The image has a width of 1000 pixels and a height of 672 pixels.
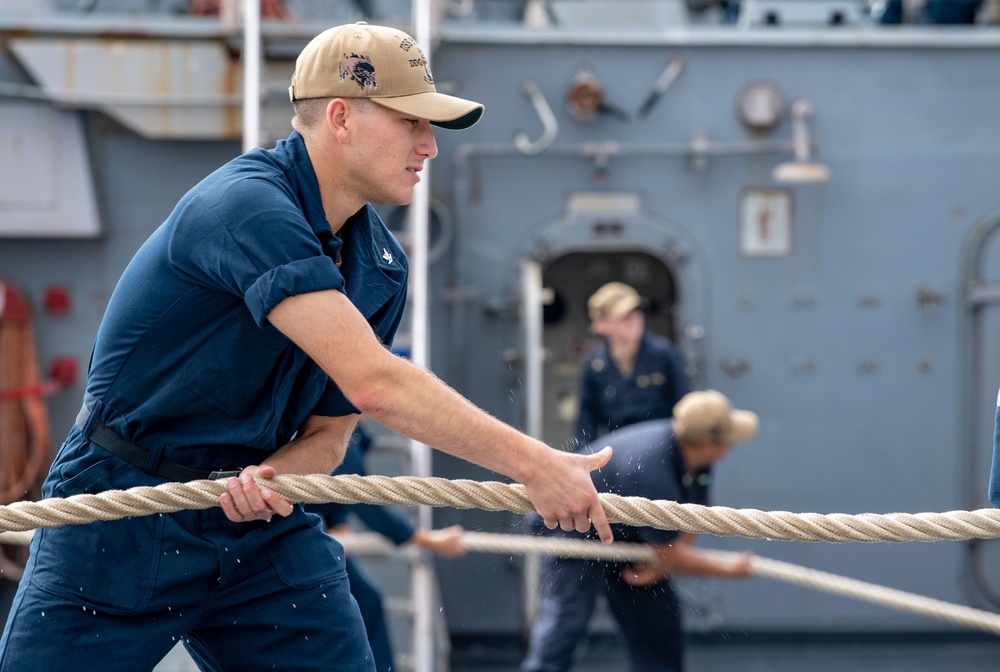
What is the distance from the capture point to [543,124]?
20.2 feet

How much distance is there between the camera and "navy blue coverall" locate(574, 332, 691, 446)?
572 centimetres

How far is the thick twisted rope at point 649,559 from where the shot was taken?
Result: 14.9 feet

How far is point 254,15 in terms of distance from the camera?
5586 millimetres

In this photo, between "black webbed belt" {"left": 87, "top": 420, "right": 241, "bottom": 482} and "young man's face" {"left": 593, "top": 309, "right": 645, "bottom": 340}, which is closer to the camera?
"black webbed belt" {"left": 87, "top": 420, "right": 241, "bottom": 482}

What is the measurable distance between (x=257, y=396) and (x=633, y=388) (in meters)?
3.71

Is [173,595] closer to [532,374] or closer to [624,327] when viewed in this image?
[532,374]

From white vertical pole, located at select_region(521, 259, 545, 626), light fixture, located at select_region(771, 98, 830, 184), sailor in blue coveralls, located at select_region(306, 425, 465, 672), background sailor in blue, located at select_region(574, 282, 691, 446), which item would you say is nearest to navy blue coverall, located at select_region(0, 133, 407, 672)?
sailor in blue coveralls, located at select_region(306, 425, 465, 672)

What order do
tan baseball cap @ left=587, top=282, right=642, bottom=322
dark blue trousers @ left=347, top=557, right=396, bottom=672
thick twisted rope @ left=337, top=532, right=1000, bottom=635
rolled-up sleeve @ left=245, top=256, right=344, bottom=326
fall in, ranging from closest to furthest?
1. rolled-up sleeve @ left=245, top=256, right=344, bottom=326
2. dark blue trousers @ left=347, top=557, right=396, bottom=672
3. thick twisted rope @ left=337, top=532, right=1000, bottom=635
4. tan baseball cap @ left=587, top=282, right=642, bottom=322

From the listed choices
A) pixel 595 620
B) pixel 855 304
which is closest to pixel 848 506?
pixel 855 304

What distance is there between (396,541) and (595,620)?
177 cm

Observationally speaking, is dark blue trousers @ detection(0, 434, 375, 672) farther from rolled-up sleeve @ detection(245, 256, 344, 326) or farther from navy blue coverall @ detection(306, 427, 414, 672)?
navy blue coverall @ detection(306, 427, 414, 672)

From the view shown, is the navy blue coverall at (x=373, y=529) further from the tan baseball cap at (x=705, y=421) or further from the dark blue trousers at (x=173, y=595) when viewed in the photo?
the dark blue trousers at (x=173, y=595)

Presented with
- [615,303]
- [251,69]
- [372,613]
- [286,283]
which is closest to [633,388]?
[615,303]

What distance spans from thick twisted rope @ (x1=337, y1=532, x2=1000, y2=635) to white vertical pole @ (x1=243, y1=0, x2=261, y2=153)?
195 cm
